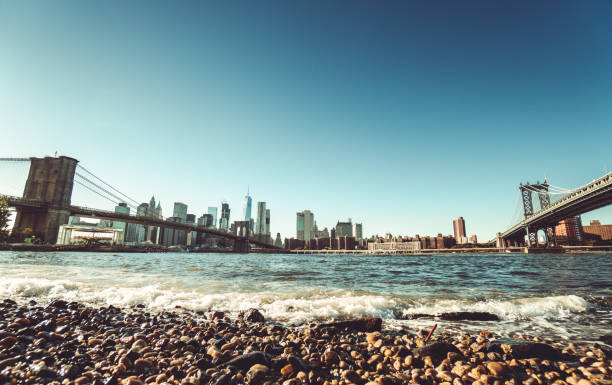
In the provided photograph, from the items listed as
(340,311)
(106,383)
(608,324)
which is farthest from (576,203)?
(106,383)

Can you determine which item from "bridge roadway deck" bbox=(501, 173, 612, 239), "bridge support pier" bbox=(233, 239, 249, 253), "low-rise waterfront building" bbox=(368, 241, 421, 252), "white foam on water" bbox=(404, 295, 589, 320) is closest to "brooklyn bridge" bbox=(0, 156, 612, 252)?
"bridge roadway deck" bbox=(501, 173, 612, 239)

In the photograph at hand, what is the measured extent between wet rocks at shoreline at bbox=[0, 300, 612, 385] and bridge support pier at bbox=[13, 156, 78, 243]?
75.9m

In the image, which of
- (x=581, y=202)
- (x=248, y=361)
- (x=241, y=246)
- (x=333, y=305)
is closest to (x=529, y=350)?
(x=248, y=361)

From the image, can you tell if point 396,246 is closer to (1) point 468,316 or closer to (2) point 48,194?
(2) point 48,194

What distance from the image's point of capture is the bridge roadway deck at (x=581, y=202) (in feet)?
156

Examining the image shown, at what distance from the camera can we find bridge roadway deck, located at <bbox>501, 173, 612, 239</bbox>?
47.6 m

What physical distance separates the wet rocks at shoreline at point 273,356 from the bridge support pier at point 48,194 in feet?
249

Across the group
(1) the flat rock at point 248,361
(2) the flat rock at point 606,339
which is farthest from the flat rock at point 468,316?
(1) the flat rock at point 248,361

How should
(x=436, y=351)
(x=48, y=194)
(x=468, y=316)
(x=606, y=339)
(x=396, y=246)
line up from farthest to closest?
(x=396, y=246), (x=48, y=194), (x=468, y=316), (x=606, y=339), (x=436, y=351)

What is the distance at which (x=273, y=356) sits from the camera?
12.5 feet

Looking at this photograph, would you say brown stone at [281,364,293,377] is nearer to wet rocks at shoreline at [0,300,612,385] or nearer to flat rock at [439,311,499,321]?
wet rocks at shoreline at [0,300,612,385]

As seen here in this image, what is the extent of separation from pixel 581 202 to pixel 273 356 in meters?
77.2

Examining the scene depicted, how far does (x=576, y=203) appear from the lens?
183 feet

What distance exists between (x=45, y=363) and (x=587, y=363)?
7207mm
